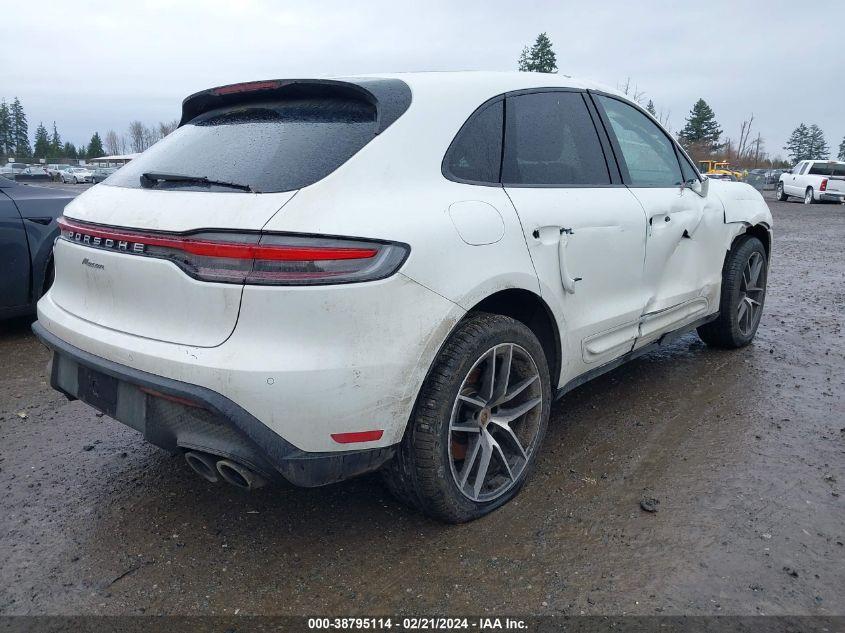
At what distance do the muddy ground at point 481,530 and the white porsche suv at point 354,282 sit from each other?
281 millimetres

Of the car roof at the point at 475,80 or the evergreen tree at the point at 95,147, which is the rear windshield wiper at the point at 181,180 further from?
the evergreen tree at the point at 95,147

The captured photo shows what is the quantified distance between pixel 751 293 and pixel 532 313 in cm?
286

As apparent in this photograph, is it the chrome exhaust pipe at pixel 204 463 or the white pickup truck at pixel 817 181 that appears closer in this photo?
the chrome exhaust pipe at pixel 204 463

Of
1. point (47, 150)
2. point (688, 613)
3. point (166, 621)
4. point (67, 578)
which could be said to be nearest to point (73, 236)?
point (67, 578)

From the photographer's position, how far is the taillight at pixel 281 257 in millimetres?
2002

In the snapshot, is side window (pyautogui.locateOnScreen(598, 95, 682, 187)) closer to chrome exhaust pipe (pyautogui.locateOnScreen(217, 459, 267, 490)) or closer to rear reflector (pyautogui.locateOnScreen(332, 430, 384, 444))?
rear reflector (pyautogui.locateOnScreen(332, 430, 384, 444))

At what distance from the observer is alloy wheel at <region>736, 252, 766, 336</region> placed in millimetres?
4730

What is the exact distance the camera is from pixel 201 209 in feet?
6.98

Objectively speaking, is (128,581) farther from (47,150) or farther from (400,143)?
(47,150)

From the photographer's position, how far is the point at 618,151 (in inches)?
136

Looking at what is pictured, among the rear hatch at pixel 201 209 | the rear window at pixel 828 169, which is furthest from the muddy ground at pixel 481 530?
the rear window at pixel 828 169

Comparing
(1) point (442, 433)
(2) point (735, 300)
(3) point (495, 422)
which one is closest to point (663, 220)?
(2) point (735, 300)

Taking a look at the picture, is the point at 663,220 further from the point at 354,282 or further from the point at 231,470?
the point at 231,470

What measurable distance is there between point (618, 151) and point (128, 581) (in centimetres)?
297
